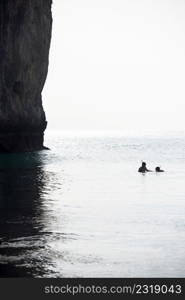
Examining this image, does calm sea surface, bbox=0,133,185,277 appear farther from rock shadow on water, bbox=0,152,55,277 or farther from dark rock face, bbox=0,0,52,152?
dark rock face, bbox=0,0,52,152

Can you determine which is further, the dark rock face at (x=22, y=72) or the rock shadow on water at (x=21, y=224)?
the dark rock face at (x=22, y=72)

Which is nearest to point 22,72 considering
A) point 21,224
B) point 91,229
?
point 21,224

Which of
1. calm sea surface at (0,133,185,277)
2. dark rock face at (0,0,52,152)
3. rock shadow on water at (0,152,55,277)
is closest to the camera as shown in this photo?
rock shadow on water at (0,152,55,277)

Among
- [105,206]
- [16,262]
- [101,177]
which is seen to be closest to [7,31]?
[101,177]

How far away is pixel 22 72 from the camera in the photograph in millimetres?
86062

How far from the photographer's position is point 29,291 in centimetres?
1328

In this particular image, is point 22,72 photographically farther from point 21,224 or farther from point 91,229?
point 91,229

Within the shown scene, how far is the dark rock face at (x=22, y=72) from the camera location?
80.7m

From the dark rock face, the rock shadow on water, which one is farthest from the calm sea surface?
the dark rock face

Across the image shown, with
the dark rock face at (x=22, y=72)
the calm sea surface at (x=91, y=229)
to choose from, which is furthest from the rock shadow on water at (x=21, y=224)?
the dark rock face at (x=22, y=72)

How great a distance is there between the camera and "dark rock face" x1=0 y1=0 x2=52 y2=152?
265ft

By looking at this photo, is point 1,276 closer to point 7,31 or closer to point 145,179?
point 145,179

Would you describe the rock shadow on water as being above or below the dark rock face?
below

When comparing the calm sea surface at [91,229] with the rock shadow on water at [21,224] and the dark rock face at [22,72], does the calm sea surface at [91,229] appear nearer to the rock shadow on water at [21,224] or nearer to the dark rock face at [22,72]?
the rock shadow on water at [21,224]
